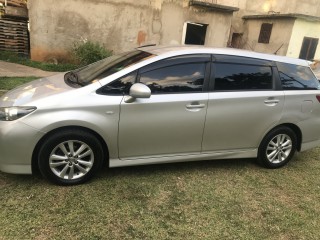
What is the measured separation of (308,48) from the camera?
57.4 feet

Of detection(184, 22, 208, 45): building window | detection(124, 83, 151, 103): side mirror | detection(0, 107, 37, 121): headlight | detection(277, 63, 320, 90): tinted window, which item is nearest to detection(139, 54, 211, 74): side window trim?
detection(124, 83, 151, 103): side mirror

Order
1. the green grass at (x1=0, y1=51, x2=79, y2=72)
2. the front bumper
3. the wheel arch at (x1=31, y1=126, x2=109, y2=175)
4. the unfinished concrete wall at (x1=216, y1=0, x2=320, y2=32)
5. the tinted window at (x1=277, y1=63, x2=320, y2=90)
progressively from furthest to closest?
the unfinished concrete wall at (x1=216, y1=0, x2=320, y2=32) → the green grass at (x1=0, y1=51, x2=79, y2=72) → the tinted window at (x1=277, y1=63, x2=320, y2=90) → the wheel arch at (x1=31, y1=126, x2=109, y2=175) → the front bumper

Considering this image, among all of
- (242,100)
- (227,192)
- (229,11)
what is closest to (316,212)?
(227,192)

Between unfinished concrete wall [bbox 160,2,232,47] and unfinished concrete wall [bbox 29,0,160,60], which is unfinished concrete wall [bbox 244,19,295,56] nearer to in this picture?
unfinished concrete wall [bbox 160,2,232,47]

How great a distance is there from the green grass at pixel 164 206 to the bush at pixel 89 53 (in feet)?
24.8

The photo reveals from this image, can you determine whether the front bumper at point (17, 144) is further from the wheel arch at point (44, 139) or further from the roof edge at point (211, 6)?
the roof edge at point (211, 6)

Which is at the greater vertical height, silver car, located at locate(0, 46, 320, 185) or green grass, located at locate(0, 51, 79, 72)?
silver car, located at locate(0, 46, 320, 185)

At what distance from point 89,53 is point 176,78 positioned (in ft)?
25.3

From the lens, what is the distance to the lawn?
3.11 meters

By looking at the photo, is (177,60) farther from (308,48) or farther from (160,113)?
(308,48)

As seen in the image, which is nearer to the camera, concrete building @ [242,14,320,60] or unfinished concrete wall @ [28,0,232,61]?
unfinished concrete wall @ [28,0,232,61]

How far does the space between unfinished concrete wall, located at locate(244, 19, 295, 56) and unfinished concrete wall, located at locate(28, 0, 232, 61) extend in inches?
193

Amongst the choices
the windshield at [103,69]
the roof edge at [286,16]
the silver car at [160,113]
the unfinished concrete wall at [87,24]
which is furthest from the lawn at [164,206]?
the roof edge at [286,16]

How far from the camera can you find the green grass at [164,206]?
3111 millimetres
